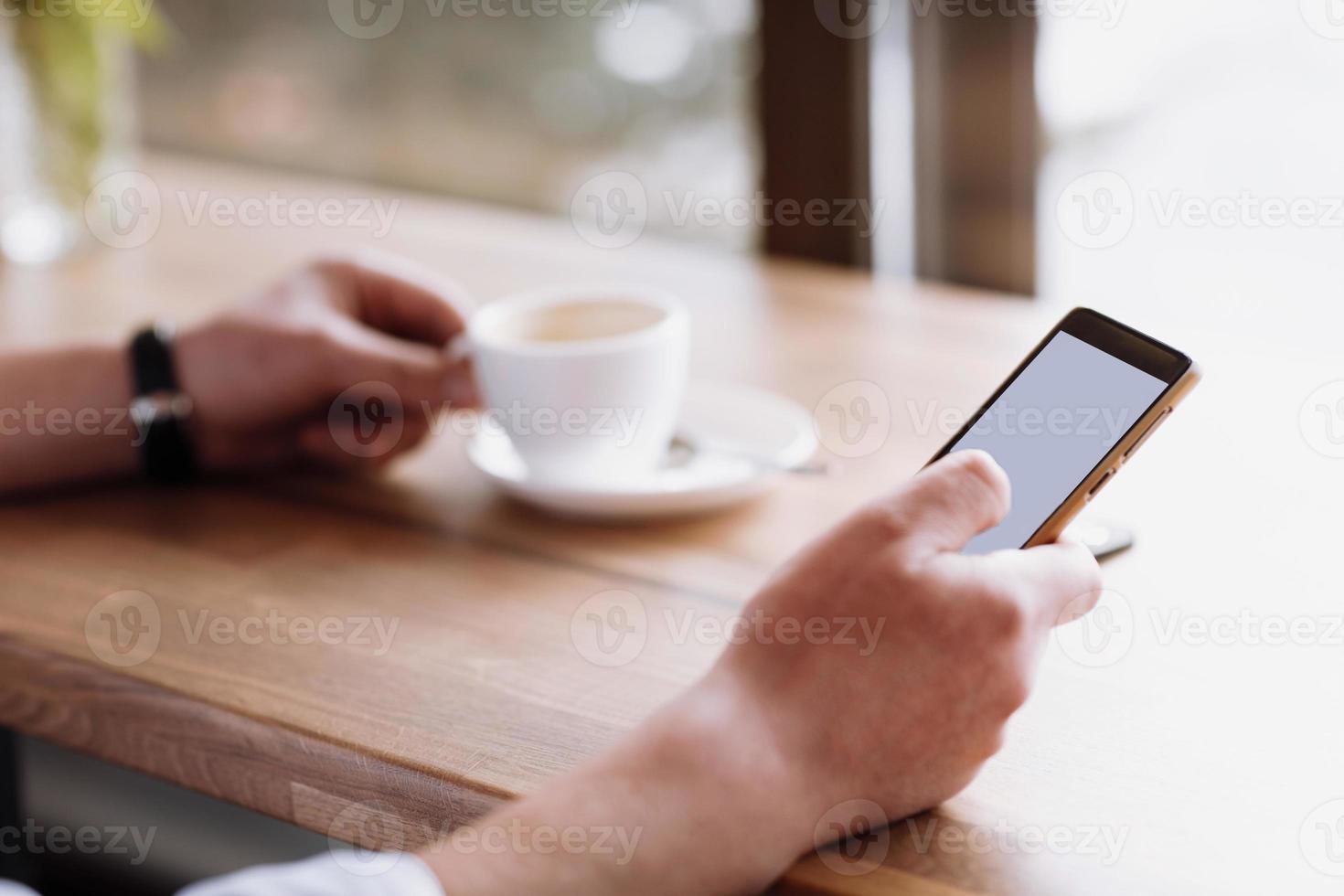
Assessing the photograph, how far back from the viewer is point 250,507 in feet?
2.90

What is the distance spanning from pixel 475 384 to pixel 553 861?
442 mm

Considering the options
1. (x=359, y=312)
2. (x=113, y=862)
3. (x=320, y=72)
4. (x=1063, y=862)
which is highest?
(x=320, y=72)

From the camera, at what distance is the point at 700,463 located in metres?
0.88

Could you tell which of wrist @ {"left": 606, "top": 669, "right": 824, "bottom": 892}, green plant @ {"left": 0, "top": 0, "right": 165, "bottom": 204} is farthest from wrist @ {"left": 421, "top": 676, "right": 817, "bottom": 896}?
green plant @ {"left": 0, "top": 0, "right": 165, "bottom": 204}

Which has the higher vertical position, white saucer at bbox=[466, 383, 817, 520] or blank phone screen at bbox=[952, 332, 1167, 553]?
blank phone screen at bbox=[952, 332, 1167, 553]

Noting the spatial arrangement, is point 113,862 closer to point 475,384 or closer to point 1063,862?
point 475,384

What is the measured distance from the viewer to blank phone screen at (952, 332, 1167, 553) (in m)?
0.59

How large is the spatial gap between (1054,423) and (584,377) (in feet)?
0.93

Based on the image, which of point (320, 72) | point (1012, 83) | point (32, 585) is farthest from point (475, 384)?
point (320, 72)

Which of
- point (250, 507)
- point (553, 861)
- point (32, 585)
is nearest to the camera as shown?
point (553, 861)

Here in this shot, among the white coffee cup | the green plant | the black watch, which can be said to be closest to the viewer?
the white coffee cup

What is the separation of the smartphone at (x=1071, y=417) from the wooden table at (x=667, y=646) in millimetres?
95

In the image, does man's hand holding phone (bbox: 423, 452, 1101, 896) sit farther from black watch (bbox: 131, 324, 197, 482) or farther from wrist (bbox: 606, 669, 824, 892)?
black watch (bbox: 131, 324, 197, 482)

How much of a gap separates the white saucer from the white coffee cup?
0.07ft
